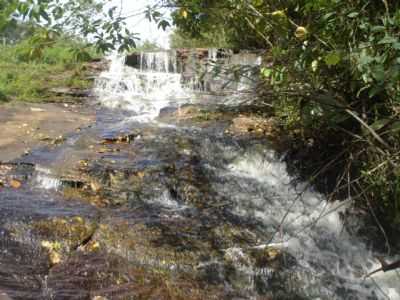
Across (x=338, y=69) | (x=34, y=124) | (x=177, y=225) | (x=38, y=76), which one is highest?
(x=338, y=69)

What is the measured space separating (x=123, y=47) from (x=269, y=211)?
2564mm

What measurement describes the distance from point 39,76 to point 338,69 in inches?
363

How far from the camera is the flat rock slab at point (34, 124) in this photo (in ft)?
20.5

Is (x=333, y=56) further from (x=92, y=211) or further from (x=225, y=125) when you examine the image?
(x=225, y=125)

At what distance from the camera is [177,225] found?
435 cm

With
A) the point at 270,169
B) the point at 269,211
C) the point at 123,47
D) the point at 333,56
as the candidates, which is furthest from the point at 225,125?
the point at 333,56

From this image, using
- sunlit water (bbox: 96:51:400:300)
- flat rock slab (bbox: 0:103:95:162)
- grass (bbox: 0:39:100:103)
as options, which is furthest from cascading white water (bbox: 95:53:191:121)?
sunlit water (bbox: 96:51:400:300)

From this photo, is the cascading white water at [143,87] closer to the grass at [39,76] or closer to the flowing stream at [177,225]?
the grass at [39,76]

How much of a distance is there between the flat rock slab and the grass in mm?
898

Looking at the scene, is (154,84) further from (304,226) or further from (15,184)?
(304,226)

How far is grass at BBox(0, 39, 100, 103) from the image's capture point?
987 cm

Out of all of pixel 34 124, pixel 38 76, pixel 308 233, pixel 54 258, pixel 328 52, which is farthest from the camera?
pixel 38 76

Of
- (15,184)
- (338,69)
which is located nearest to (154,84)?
(15,184)

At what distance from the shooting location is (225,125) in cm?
763
